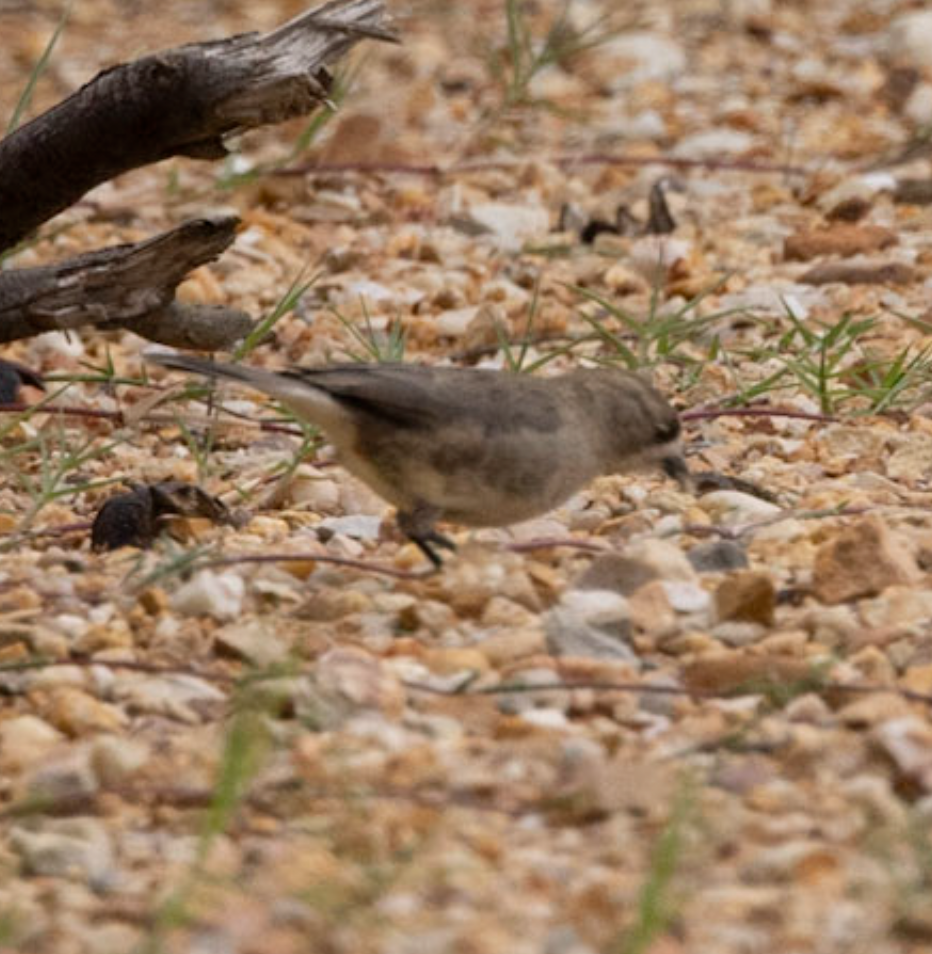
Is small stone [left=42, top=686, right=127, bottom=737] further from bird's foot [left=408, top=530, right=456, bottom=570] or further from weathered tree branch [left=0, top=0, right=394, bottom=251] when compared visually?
weathered tree branch [left=0, top=0, right=394, bottom=251]

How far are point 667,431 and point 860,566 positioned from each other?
663 millimetres

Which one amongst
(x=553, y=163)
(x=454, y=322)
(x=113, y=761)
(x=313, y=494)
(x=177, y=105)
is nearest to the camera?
(x=113, y=761)

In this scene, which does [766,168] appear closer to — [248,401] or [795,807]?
[248,401]

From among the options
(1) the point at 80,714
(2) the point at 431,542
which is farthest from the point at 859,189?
(1) the point at 80,714

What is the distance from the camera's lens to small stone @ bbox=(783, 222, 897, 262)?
22.7 feet

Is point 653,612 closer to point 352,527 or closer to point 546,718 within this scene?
point 546,718

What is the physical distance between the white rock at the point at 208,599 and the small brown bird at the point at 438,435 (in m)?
0.34

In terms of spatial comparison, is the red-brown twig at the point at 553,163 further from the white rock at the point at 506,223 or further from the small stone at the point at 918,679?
the small stone at the point at 918,679

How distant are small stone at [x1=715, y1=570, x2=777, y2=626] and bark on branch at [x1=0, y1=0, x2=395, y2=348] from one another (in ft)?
4.23

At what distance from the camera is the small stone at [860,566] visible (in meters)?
4.01

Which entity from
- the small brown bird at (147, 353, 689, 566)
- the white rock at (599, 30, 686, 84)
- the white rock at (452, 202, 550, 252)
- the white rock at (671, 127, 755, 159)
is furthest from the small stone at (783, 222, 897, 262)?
the small brown bird at (147, 353, 689, 566)

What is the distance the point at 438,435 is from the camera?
422 centimetres

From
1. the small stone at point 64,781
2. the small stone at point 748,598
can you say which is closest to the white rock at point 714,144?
the small stone at point 748,598

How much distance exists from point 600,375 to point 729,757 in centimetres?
147
